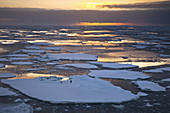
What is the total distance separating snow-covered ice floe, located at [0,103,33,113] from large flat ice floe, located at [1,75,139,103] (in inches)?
18.9

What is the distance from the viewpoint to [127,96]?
489 centimetres

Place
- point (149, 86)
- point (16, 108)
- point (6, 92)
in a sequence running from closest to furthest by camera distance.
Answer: point (16, 108) → point (6, 92) → point (149, 86)

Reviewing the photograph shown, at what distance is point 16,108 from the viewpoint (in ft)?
13.5

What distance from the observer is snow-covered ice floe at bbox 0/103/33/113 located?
13.1ft

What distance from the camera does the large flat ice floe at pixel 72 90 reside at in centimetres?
467

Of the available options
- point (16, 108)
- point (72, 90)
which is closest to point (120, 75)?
point (72, 90)

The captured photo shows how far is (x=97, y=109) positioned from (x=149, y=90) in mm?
1963

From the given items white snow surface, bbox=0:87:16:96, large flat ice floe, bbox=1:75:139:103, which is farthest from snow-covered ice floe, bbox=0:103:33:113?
white snow surface, bbox=0:87:16:96

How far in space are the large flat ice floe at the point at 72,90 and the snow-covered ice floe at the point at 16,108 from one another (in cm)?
48

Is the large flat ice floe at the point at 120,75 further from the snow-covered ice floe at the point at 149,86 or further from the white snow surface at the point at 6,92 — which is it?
the white snow surface at the point at 6,92

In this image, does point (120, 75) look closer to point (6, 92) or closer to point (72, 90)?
point (72, 90)

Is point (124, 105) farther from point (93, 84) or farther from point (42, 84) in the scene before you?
point (42, 84)

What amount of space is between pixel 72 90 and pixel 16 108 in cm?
155

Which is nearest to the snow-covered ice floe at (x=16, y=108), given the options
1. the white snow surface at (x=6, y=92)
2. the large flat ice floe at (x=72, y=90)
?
the large flat ice floe at (x=72, y=90)
